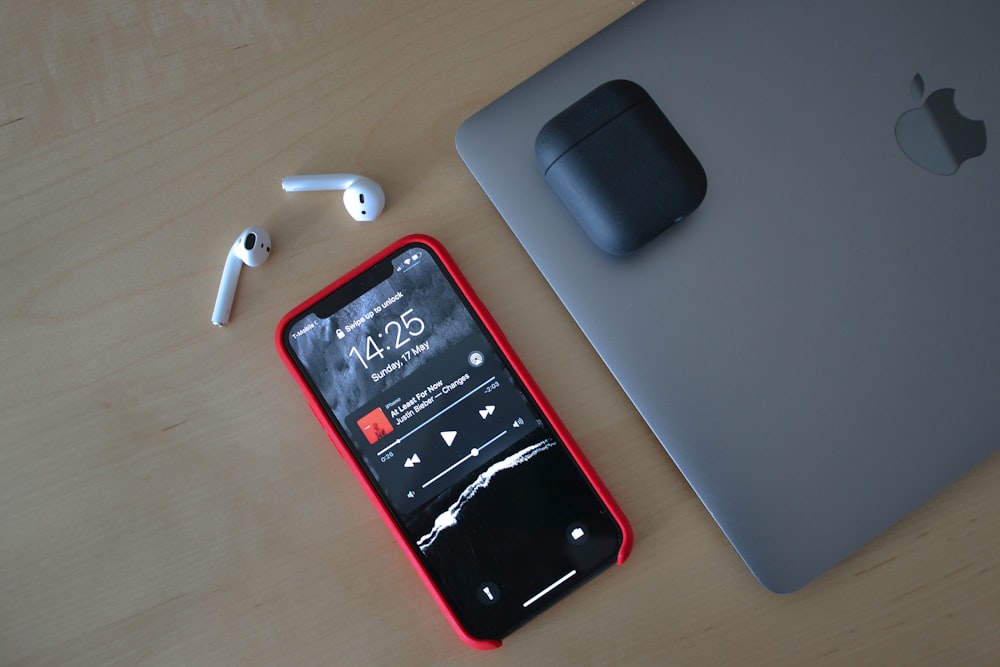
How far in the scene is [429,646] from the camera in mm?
478

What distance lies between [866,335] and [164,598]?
1.56ft

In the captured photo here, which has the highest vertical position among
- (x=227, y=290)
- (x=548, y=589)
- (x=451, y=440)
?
(x=227, y=290)

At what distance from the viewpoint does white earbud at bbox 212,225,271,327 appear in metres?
0.49

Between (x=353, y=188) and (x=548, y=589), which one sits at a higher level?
(x=353, y=188)

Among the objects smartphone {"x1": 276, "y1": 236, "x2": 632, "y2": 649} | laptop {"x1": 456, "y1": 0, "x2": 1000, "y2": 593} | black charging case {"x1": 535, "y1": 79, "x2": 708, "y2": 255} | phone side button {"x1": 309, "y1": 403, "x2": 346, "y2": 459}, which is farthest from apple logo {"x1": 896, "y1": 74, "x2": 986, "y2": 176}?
phone side button {"x1": 309, "y1": 403, "x2": 346, "y2": 459}

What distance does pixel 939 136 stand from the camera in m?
0.47

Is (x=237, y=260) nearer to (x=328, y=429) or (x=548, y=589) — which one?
(x=328, y=429)

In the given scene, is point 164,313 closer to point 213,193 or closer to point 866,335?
point 213,193

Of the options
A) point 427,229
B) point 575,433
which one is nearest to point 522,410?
point 575,433

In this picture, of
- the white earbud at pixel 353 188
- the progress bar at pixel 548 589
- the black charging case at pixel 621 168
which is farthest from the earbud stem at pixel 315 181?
the progress bar at pixel 548 589

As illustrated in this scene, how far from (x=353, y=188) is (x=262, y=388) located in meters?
0.15

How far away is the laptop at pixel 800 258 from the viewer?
0.45 meters

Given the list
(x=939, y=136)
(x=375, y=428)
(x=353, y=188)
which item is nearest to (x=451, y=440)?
(x=375, y=428)

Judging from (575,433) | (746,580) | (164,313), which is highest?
(164,313)
